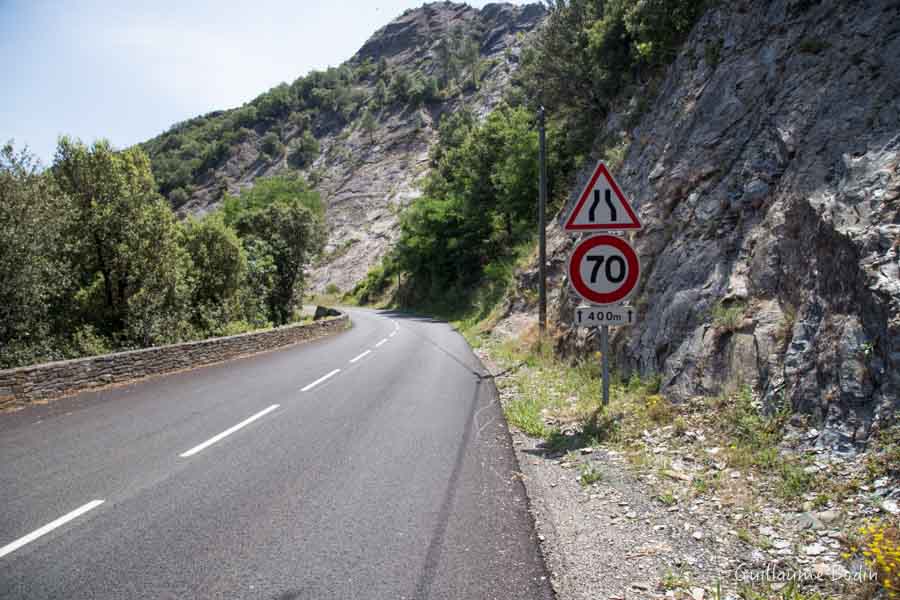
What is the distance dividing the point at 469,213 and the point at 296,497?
33.8 m

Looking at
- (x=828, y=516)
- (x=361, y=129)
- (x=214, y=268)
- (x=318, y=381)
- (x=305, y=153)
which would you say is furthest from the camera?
(x=305, y=153)

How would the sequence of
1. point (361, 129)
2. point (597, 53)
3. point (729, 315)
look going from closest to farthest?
point (729, 315) < point (597, 53) < point (361, 129)

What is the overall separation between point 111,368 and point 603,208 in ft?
36.7

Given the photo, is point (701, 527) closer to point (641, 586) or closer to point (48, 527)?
point (641, 586)

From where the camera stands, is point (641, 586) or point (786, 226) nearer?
point (641, 586)

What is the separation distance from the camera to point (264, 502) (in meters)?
4.52

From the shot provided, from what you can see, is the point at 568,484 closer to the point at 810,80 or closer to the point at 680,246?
the point at 680,246

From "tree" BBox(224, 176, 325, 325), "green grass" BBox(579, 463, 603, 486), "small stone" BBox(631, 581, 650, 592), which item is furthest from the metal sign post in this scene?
"tree" BBox(224, 176, 325, 325)

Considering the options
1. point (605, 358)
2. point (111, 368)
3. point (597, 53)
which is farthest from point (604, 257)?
point (597, 53)

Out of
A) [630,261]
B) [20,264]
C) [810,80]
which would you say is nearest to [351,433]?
[630,261]

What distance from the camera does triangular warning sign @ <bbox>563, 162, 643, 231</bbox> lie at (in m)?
6.05

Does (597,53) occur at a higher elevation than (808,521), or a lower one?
higher

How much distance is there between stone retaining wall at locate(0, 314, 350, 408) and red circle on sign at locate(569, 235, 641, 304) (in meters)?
10.1

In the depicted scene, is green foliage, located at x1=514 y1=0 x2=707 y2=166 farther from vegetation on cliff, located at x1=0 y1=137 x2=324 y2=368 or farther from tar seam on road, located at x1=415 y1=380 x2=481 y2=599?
vegetation on cliff, located at x1=0 y1=137 x2=324 y2=368
